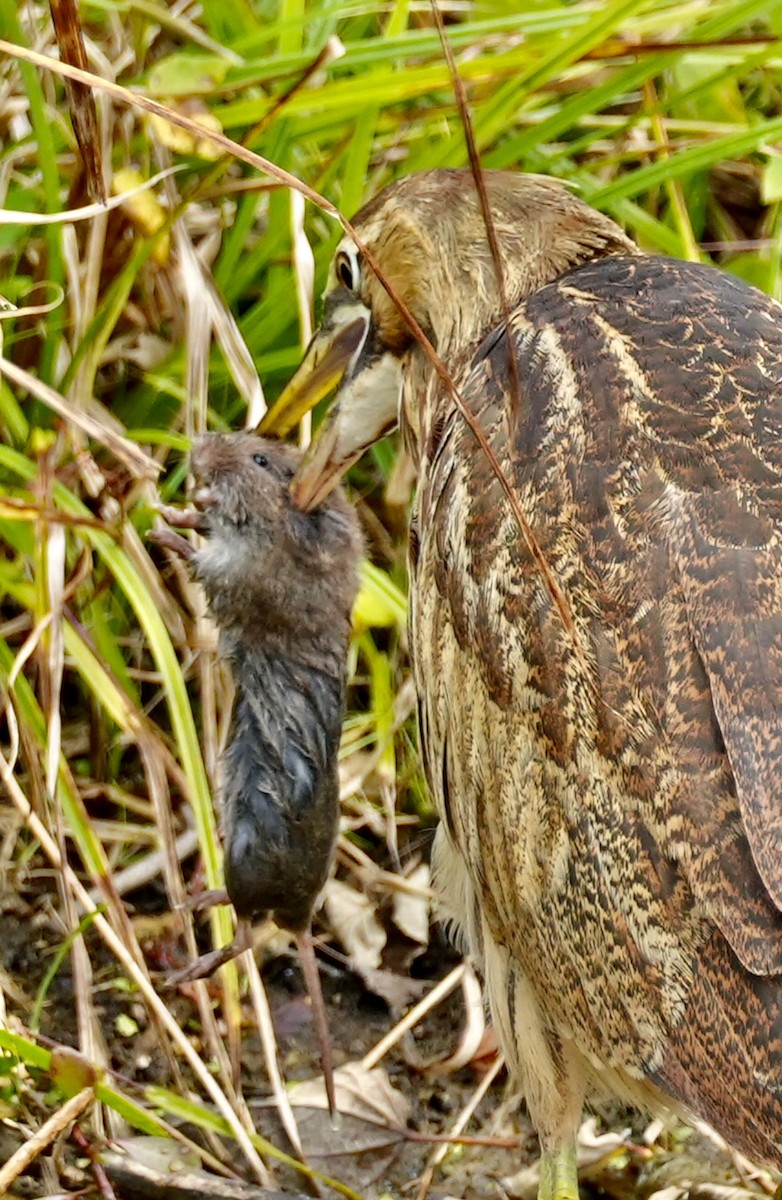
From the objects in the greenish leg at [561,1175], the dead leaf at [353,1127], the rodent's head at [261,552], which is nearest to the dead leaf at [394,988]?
the dead leaf at [353,1127]

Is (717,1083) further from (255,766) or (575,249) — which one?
(575,249)

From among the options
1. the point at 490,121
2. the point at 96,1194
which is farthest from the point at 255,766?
the point at 490,121

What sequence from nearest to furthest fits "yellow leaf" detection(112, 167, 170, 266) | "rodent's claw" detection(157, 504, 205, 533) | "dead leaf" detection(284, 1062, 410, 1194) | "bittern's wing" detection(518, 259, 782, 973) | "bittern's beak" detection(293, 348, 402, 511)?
"bittern's wing" detection(518, 259, 782, 973)
"rodent's claw" detection(157, 504, 205, 533)
"bittern's beak" detection(293, 348, 402, 511)
"dead leaf" detection(284, 1062, 410, 1194)
"yellow leaf" detection(112, 167, 170, 266)

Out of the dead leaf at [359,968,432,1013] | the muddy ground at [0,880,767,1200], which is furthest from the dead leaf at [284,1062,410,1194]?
the dead leaf at [359,968,432,1013]

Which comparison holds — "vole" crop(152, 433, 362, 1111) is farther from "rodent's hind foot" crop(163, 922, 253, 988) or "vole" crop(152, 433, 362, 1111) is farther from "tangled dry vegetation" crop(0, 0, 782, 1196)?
"tangled dry vegetation" crop(0, 0, 782, 1196)

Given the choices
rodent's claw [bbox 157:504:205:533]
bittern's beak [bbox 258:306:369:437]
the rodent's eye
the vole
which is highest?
the rodent's eye

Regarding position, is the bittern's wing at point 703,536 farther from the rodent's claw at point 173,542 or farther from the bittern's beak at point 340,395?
the rodent's claw at point 173,542
